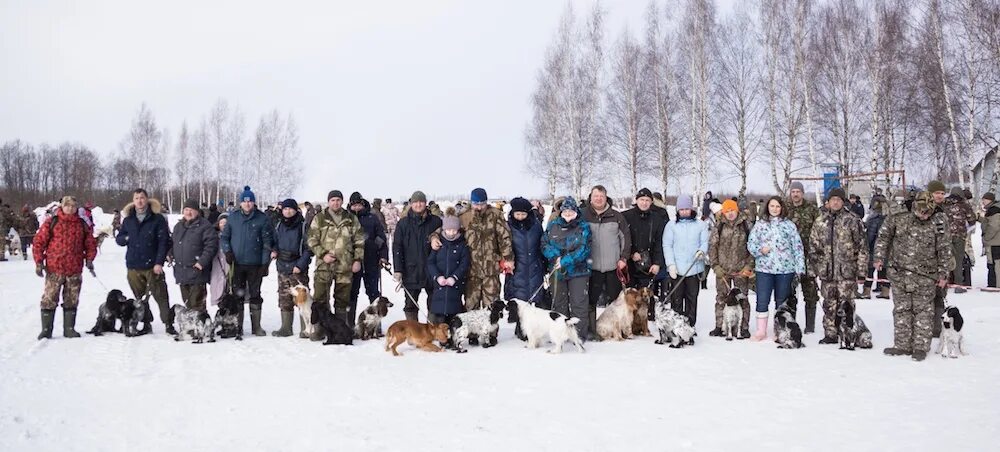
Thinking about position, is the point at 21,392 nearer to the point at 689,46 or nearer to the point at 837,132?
the point at 689,46

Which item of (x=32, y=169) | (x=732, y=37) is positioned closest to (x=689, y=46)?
(x=732, y=37)

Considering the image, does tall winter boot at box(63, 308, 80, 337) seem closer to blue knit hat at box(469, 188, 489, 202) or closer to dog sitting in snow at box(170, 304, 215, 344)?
dog sitting in snow at box(170, 304, 215, 344)

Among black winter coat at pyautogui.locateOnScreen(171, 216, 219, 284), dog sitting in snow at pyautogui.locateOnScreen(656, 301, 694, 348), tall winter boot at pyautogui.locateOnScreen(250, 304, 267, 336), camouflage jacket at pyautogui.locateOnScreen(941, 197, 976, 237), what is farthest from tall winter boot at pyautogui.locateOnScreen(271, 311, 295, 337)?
camouflage jacket at pyautogui.locateOnScreen(941, 197, 976, 237)

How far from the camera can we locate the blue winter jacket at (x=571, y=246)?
707 cm

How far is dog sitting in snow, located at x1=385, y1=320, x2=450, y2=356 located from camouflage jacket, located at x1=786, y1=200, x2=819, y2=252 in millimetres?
4492

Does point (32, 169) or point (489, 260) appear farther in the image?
point (32, 169)

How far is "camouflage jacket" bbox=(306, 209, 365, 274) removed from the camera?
24.4 feet

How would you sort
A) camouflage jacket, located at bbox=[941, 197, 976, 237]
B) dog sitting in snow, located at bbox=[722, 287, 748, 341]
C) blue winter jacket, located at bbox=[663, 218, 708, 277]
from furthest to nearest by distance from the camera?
camouflage jacket, located at bbox=[941, 197, 976, 237] → blue winter jacket, located at bbox=[663, 218, 708, 277] → dog sitting in snow, located at bbox=[722, 287, 748, 341]

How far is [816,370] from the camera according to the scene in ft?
19.1

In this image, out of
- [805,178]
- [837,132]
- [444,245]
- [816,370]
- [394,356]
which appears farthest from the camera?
[837,132]

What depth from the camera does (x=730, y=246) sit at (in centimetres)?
750

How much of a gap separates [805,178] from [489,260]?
19.1m

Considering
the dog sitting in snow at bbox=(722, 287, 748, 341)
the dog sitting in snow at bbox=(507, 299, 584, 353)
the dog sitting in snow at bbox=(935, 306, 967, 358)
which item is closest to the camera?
the dog sitting in snow at bbox=(935, 306, 967, 358)

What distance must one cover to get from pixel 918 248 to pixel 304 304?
654 cm
